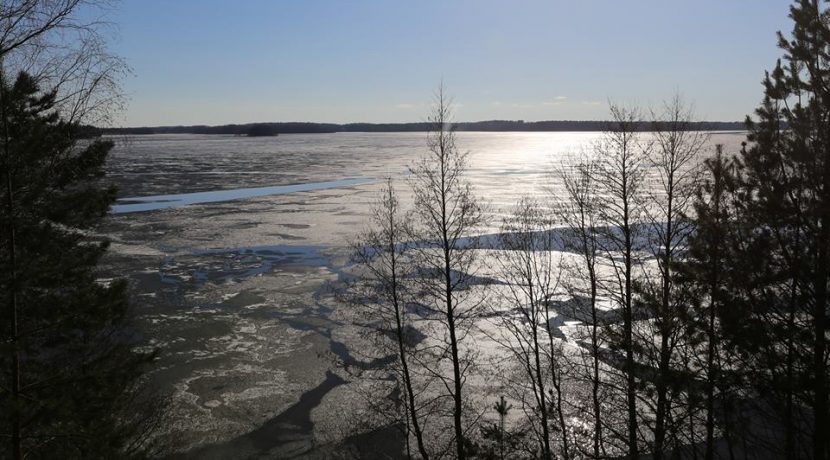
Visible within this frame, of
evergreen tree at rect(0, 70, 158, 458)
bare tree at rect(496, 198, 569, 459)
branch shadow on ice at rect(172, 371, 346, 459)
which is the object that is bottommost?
branch shadow on ice at rect(172, 371, 346, 459)

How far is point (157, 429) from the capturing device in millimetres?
13609

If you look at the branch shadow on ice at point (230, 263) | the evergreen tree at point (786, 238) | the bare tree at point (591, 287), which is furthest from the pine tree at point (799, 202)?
the branch shadow on ice at point (230, 263)

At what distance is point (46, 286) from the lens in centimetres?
755

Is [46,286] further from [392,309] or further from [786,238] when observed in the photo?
[392,309]

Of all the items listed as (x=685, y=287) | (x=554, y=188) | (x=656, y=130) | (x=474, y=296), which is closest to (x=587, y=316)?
(x=474, y=296)

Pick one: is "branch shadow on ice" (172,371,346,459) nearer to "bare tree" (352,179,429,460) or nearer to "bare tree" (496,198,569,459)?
"bare tree" (352,179,429,460)

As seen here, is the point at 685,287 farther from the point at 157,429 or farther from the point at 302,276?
the point at 302,276

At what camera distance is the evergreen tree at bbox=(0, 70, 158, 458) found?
624 cm

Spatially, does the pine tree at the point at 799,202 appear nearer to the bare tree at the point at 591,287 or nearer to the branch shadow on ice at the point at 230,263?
the bare tree at the point at 591,287

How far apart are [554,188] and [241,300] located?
3201cm

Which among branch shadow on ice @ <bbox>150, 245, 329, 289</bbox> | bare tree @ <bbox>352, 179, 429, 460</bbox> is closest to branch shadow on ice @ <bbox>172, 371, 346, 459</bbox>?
bare tree @ <bbox>352, 179, 429, 460</bbox>

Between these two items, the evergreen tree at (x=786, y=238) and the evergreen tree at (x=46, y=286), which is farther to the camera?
the evergreen tree at (x=786, y=238)

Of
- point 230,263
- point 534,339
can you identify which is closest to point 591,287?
point 534,339

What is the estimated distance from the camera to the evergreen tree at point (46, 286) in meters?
6.24
